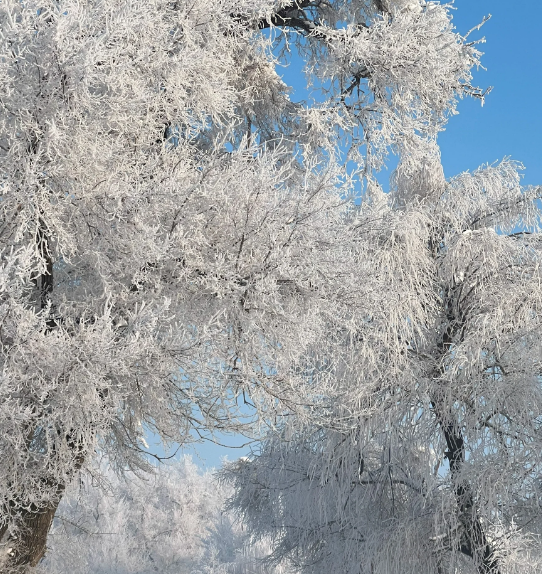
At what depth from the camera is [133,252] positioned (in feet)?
15.9

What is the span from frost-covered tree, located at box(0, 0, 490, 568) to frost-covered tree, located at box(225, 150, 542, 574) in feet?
6.78

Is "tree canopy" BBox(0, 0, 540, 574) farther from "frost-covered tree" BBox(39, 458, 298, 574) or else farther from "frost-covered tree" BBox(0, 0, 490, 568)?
"frost-covered tree" BBox(39, 458, 298, 574)

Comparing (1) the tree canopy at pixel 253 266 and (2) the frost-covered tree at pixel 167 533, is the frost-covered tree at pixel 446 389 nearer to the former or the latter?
(1) the tree canopy at pixel 253 266

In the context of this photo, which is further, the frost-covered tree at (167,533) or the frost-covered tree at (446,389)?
the frost-covered tree at (167,533)

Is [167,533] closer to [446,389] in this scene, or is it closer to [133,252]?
[446,389]

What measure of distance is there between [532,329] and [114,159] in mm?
5507

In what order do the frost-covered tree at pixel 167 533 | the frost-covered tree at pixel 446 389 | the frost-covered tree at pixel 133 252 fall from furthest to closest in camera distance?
the frost-covered tree at pixel 167 533, the frost-covered tree at pixel 446 389, the frost-covered tree at pixel 133 252

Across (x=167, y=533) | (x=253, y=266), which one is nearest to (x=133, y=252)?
(x=253, y=266)

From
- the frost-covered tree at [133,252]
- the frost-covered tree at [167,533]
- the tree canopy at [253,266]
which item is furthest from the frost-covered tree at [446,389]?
the frost-covered tree at [167,533]

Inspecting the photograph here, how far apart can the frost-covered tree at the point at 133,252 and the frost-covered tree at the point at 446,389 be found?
6.78ft

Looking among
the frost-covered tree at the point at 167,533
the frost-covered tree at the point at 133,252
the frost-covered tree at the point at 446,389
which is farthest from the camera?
the frost-covered tree at the point at 167,533

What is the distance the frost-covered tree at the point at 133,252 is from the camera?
4434 mm

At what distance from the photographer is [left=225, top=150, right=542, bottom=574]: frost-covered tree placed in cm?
795

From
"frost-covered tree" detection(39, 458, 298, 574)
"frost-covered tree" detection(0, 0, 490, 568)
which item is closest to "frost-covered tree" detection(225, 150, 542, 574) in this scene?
"frost-covered tree" detection(0, 0, 490, 568)
